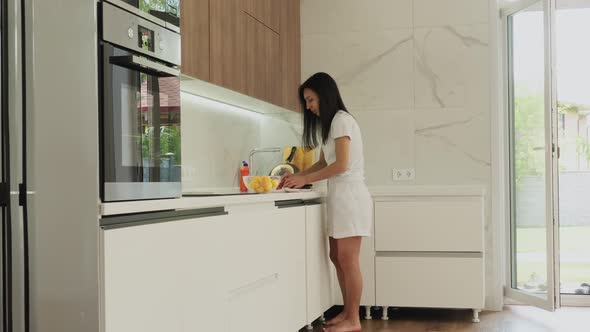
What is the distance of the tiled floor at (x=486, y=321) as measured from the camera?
3.87 metres

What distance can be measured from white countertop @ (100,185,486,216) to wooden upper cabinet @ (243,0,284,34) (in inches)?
39.9

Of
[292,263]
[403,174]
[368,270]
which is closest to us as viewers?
[292,263]

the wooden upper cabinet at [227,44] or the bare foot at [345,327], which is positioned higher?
the wooden upper cabinet at [227,44]

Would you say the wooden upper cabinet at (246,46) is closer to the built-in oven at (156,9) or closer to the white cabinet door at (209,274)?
the white cabinet door at (209,274)

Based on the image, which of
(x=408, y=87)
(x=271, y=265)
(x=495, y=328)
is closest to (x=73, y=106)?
(x=271, y=265)

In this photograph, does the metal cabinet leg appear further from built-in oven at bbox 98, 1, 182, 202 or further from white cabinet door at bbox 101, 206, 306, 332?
built-in oven at bbox 98, 1, 182, 202

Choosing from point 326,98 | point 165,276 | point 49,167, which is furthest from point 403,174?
point 49,167

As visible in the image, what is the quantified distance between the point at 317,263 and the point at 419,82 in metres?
1.60

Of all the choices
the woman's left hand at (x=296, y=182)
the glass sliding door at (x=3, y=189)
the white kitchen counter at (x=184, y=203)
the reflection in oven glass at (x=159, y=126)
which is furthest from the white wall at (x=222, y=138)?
the glass sliding door at (x=3, y=189)

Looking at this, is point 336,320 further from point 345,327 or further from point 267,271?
point 267,271

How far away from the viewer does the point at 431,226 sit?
408cm

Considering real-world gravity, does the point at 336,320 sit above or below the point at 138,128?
below

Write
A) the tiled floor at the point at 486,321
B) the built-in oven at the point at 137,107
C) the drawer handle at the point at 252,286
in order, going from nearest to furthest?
the built-in oven at the point at 137,107, the drawer handle at the point at 252,286, the tiled floor at the point at 486,321

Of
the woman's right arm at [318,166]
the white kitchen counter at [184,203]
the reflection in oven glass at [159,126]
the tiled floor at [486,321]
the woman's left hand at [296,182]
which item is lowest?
the tiled floor at [486,321]
